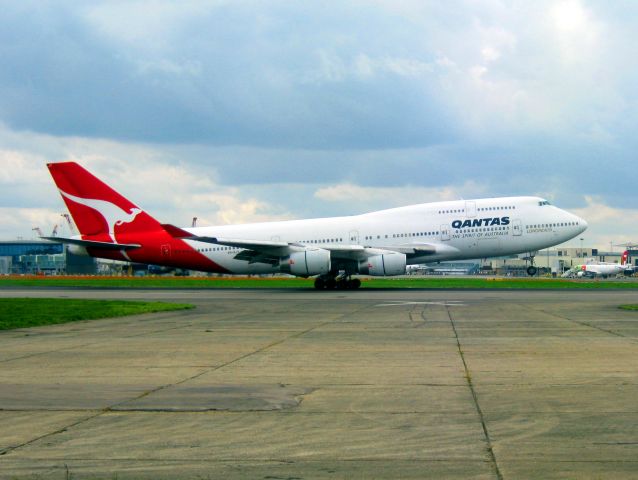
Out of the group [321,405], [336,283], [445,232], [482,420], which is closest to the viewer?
[482,420]

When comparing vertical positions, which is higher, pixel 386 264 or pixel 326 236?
pixel 326 236

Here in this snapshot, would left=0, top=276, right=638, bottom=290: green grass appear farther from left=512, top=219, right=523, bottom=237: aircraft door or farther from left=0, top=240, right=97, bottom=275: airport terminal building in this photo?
left=0, top=240, right=97, bottom=275: airport terminal building

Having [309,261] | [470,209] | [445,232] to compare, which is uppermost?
[470,209]

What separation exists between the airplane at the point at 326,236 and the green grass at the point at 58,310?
14788 millimetres

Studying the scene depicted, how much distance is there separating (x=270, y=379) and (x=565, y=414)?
4.31m

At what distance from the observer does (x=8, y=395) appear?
1000 cm

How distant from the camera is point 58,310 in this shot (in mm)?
27609

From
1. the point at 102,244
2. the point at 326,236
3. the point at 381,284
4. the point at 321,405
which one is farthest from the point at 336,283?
the point at 321,405

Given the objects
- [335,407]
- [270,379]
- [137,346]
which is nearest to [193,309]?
[137,346]

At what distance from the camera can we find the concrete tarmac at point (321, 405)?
255 inches

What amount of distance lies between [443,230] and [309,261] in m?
8.10

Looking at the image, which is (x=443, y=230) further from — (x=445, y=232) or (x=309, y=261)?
(x=309, y=261)

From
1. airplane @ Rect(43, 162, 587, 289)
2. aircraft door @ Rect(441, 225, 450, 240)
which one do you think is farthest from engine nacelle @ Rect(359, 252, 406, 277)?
aircraft door @ Rect(441, 225, 450, 240)

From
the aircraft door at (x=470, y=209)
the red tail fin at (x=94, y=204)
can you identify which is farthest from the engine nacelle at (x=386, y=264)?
the red tail fin at (x=94, y=204)
